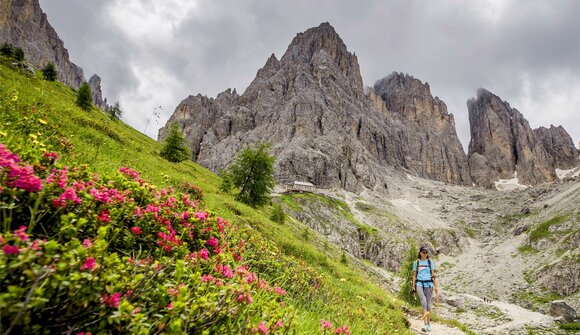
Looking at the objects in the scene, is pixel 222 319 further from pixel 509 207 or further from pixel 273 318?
pixel 509 207

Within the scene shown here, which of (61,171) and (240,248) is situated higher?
(61,171)

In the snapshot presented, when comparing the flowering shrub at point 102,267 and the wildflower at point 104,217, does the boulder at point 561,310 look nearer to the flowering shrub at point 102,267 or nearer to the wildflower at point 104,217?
the flowering shrub at point 102,267

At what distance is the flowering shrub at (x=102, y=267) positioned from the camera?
188 centimetres

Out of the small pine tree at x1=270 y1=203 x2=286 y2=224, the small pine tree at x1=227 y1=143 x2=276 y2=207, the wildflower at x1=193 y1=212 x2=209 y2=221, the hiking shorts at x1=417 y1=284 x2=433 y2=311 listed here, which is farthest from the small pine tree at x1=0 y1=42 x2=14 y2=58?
the hiking shorts at x1=417 y1=284 x2=433 y2=311

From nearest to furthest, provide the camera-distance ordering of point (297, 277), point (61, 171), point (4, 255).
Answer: point (4, 255), point (61, 171), point (297, 277)

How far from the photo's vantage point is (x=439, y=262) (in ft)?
391

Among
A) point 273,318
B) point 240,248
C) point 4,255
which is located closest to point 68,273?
point 4,255

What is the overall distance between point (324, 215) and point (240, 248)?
375 feet

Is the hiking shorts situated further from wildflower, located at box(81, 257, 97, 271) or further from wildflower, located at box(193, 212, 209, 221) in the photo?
wildflower, located at box(81, 257, 97, 271)

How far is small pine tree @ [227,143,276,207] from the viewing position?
1495 inches

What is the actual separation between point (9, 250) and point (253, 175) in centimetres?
3682

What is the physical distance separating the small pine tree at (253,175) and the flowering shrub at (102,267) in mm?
32744

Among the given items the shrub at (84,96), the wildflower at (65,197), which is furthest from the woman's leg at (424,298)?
the shrub at (84,96)

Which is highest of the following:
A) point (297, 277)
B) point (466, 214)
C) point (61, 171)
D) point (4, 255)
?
point (466, 214)
